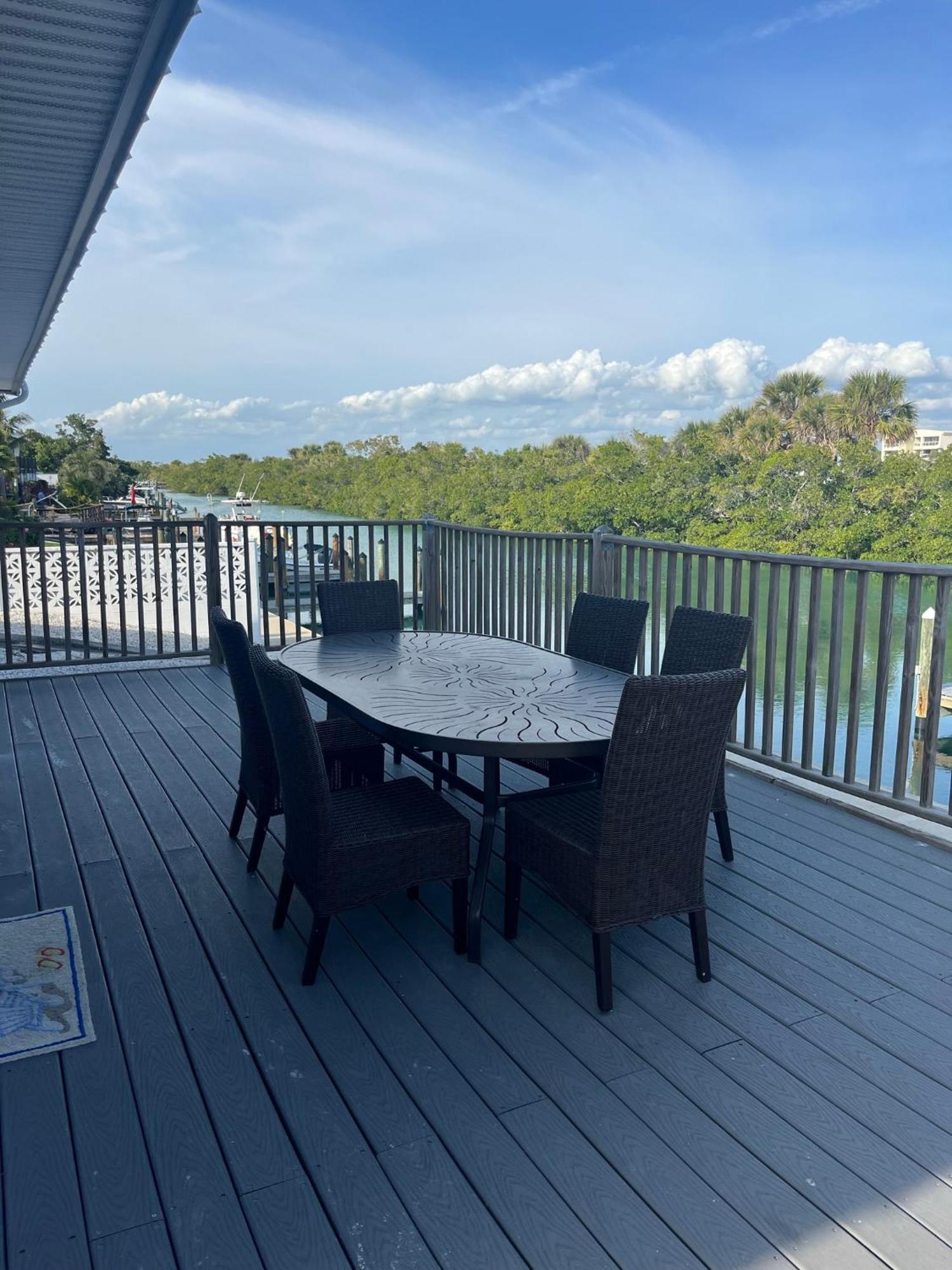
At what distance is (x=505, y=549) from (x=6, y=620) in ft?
11.2

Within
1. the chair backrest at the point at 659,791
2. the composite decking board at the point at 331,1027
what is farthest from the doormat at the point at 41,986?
the chair backrest at the point at 659,791

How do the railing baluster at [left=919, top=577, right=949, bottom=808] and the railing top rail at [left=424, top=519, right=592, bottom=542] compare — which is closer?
the railing baluster at [left=919, top=577, right=949, bottom=808]

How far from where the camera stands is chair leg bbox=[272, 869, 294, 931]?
104 inches

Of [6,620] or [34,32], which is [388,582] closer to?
[34,32]

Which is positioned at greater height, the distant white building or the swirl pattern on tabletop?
the distant white building

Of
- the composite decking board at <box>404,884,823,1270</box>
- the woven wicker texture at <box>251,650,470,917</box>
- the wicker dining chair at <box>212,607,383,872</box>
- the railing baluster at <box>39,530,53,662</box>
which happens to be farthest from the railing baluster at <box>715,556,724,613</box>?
the railing baluster at <box>39,530,53,662</box>

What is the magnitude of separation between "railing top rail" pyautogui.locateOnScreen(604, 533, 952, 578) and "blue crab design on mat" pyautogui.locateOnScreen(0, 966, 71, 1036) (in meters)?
2.84

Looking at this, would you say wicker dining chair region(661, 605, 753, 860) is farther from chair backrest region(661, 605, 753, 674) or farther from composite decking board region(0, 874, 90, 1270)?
composite decking board region(0, 874, 90, 1270)

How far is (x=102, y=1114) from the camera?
193 centimetres

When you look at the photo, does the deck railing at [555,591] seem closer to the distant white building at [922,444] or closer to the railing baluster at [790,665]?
the railing baluster at [790,665]

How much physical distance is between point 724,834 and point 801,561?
1.36 metres

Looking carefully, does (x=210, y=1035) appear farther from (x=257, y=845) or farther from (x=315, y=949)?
(x=257, y=845)

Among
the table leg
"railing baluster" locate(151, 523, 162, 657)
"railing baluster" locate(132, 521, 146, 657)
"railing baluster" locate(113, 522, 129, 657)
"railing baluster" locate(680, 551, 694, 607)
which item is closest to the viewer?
the table leg

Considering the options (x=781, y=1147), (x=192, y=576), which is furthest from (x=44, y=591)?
(x=781, y=1147)
